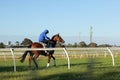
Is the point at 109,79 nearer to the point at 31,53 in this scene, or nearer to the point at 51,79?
the point at 51,79

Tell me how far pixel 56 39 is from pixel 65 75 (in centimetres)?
930

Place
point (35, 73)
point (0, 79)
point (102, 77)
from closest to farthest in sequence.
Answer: point (35, 73)
point (0, 79)
point (102, 77)

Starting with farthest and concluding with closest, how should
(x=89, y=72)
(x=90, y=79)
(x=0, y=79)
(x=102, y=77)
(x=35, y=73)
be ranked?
(x=102, y=77) → (x=0, y=79) → (x=90, y=79) → (x=89, y=72) → (x=35, y=73)

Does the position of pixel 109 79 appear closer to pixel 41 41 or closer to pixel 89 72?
pixel 89 72

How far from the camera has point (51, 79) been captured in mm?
11695

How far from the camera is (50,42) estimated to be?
843 inches

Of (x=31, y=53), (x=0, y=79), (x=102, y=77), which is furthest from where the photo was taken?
(x=31, y=53)

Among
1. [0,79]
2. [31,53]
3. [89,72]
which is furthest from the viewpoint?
[31,53]

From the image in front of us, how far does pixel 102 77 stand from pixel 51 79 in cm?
165

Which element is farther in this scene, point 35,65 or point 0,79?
point 0,79

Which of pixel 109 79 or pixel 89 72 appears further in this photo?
pixel 109 79

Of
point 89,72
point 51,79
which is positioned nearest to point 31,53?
point 51,79

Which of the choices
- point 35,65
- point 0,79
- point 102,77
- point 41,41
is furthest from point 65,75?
point 41,41

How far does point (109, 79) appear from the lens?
1192cm
